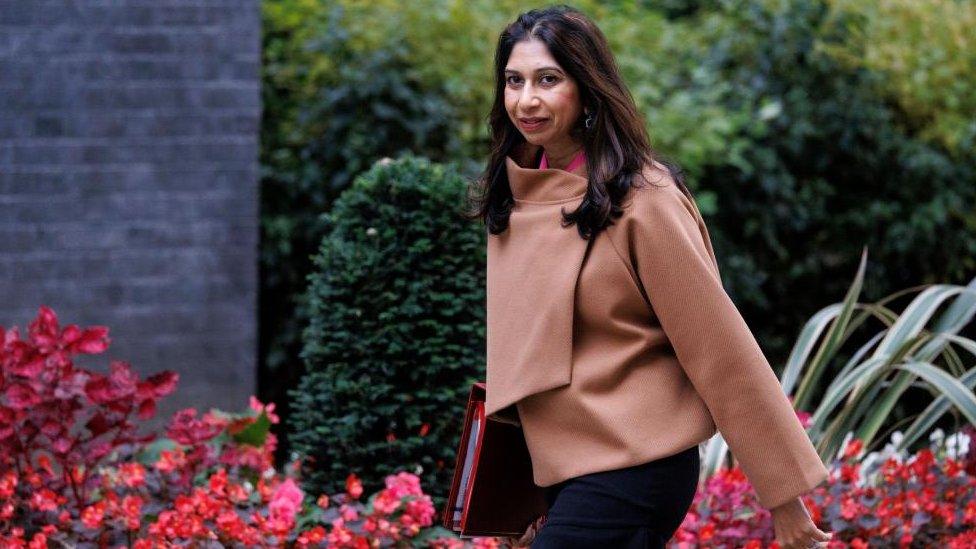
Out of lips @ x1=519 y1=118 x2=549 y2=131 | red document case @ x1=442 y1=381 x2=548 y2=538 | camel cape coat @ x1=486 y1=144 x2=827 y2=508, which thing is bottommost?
red document case @ x1=442 y1=381 x2=548 y2=538

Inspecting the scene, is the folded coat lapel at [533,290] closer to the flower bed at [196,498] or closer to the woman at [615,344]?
the woman at [615,344]

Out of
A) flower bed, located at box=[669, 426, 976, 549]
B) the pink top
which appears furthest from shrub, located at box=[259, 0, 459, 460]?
the pink top

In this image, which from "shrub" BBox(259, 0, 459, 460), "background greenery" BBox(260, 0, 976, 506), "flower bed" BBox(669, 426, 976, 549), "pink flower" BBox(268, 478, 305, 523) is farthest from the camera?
"background greenery" BBox(260, 0, 976, 506)

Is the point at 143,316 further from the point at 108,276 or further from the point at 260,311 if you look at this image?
the point at 260,311

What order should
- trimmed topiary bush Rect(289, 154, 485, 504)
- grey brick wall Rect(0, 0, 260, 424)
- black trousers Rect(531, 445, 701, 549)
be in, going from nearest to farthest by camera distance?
black trousers Rect(531, 445, 701, 549) → trimmed topiary bush Rect(289, 154, 485, 504) → grey brick wall Rect(0, 0, 260, 424)

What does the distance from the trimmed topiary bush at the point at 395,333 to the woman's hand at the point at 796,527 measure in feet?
5.01

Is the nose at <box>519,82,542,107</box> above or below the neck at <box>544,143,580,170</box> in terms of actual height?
above

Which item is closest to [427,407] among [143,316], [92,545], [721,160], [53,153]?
[92,545]

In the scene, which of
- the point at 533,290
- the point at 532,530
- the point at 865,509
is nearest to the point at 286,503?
the point at 532,530

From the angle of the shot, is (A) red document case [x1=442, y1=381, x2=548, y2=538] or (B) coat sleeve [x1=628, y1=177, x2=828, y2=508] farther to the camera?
(A) red document case [x1=442, y1=381, x2=548, y2=538]

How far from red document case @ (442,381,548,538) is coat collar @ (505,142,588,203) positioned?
38 centimetres

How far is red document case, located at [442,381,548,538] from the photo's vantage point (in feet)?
8.04

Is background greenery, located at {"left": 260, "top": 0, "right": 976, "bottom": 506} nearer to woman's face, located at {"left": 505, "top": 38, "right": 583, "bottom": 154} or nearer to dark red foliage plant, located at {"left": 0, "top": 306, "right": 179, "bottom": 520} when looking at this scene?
dark red foliage plant, located at {"left": 0, "top": 306, "right": 179, "bottom": 520}

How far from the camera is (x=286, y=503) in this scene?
3.28 meters
